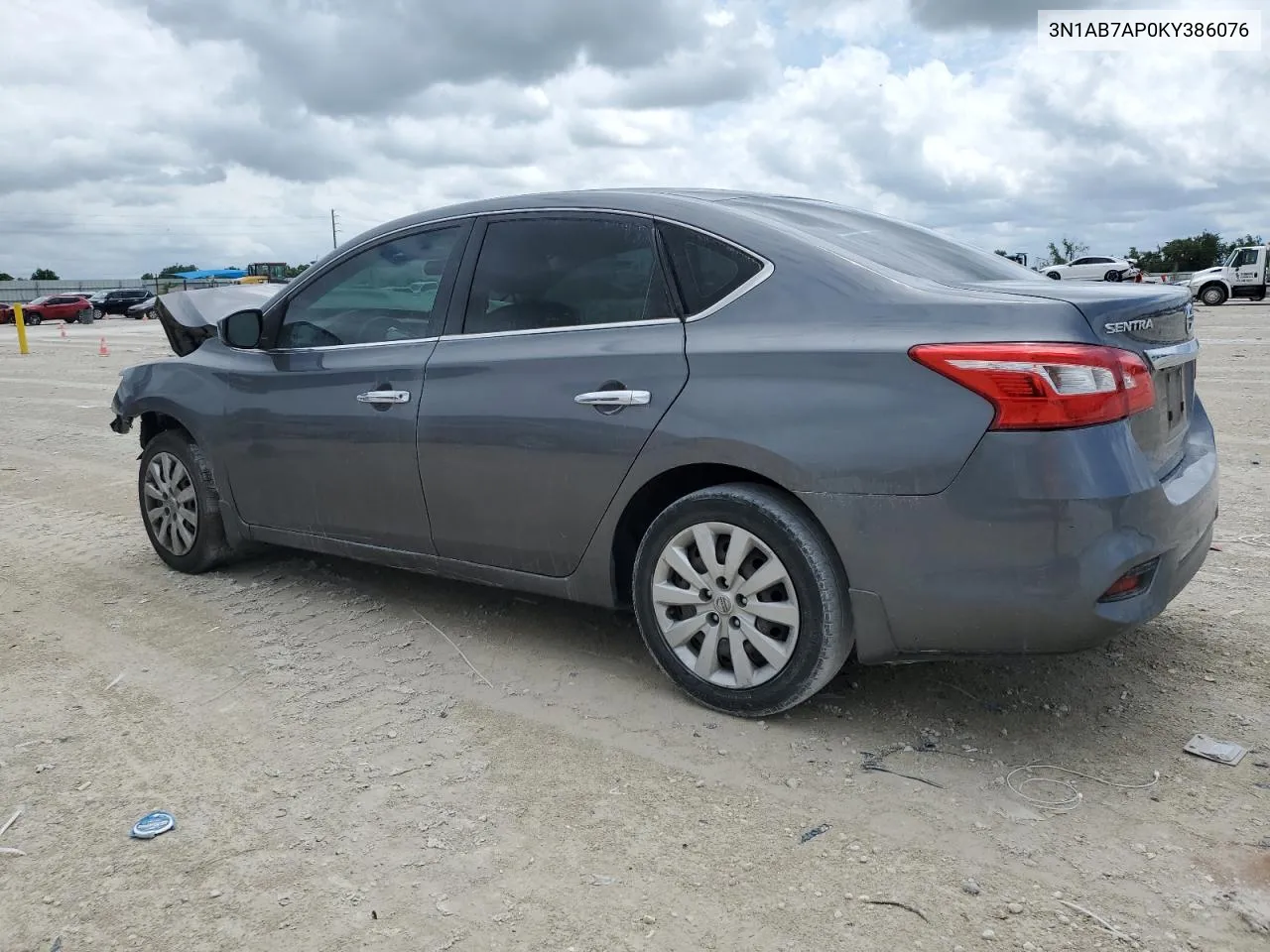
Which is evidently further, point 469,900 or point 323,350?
point 323,350

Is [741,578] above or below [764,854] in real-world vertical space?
above

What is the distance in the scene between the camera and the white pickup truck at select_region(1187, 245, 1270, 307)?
33.8m

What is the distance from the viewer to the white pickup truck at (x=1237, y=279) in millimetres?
33812

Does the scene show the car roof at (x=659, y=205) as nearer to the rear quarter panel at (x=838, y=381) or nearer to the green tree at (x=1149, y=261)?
the rear quarter panel at (x=838, y=381)

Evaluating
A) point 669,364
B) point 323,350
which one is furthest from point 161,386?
point 669,364

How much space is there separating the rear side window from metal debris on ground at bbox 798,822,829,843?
1618 millimetres

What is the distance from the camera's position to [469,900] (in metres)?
2.69

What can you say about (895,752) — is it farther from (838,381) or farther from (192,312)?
(192,312)

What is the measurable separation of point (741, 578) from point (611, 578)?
56 cm

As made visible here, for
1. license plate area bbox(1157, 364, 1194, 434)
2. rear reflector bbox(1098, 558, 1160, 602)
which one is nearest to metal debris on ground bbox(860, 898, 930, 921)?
rear reflector bbox(1098, 558, 1160, 602)

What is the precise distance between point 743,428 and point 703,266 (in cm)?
61

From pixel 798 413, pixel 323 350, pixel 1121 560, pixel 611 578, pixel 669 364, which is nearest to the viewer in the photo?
pixel 1121 560

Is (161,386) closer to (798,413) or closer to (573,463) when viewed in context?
(573,463)

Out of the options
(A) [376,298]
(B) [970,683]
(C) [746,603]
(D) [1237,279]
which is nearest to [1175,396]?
(B) [970,683]
